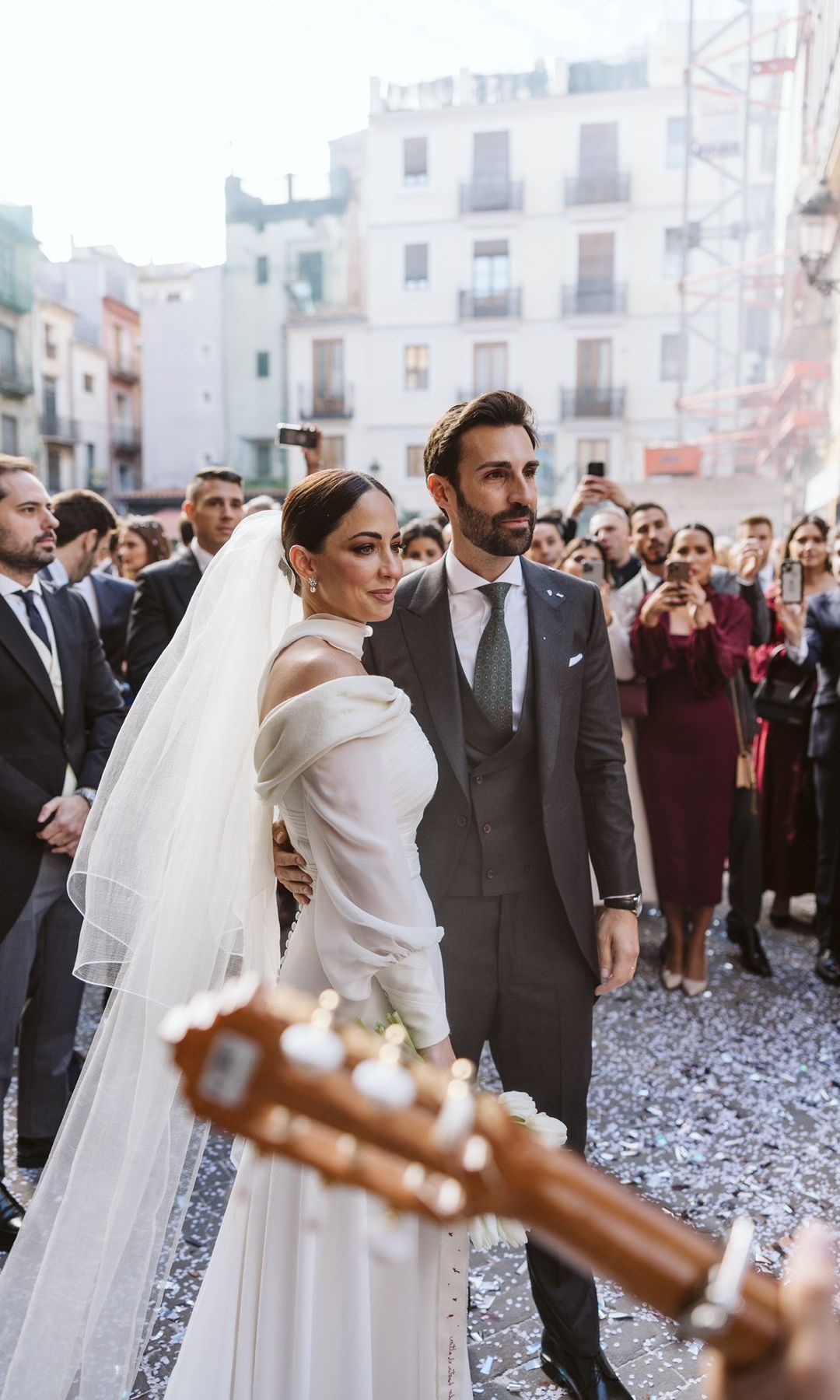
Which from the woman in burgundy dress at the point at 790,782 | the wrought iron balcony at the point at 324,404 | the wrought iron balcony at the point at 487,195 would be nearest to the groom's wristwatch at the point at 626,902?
the woman in burgundy dress at the point at 790,782

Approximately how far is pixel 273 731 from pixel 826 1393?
1389mm

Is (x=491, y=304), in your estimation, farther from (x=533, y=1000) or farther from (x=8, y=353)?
(x=533, y=1000)

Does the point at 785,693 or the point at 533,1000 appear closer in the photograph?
the point at 533,1000

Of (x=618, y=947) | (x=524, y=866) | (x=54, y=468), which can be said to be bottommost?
(x=618, y=947)

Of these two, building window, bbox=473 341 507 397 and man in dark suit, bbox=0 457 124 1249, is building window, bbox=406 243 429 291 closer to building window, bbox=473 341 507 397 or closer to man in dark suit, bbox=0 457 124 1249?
building window, bbox=473 341 507 397

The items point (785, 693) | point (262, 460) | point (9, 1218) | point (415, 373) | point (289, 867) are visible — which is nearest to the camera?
point (289, 867)

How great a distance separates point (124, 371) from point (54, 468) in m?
5.91

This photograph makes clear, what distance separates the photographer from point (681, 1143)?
3.86 m

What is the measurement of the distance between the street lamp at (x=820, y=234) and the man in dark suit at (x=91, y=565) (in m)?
7.53

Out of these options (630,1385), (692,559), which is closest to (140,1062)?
(630,1385)

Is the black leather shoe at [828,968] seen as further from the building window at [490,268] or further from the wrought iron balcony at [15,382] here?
the wrought iron balcony at [15,382]

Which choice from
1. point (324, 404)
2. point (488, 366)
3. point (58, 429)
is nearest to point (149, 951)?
point (488, 366)

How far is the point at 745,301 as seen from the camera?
27.2 metres

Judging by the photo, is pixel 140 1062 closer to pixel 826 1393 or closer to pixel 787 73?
pixel 826 1393
